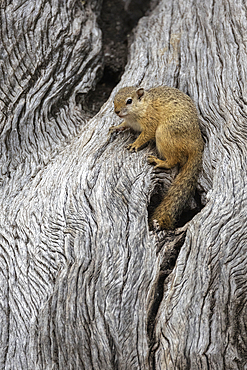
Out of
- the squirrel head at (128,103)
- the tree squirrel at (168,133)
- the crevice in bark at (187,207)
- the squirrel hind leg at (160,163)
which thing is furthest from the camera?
the squirrel head at (128,103)

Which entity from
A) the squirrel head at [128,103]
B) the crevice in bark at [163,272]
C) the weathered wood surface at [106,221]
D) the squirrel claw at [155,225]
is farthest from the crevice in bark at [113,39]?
the crevice in bark at [163,272]

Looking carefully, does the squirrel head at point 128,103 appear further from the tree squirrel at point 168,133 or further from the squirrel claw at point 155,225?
the squirrel claw at point 155,225

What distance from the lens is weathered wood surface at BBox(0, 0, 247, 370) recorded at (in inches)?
107

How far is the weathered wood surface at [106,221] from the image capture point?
273 cm

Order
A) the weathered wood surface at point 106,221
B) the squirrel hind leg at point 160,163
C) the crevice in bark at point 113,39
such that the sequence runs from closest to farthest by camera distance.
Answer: the weathered wood surface at point 106,221 → the squirrel hind leg at point 160,163 → the crevice in bark at point 113,39

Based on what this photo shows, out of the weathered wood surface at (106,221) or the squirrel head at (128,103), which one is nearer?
the weathered wood surface at (106,221)

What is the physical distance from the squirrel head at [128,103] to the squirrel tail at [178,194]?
0.82 meters

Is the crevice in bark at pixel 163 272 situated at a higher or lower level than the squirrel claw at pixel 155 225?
lower

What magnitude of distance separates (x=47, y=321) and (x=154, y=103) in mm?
2388

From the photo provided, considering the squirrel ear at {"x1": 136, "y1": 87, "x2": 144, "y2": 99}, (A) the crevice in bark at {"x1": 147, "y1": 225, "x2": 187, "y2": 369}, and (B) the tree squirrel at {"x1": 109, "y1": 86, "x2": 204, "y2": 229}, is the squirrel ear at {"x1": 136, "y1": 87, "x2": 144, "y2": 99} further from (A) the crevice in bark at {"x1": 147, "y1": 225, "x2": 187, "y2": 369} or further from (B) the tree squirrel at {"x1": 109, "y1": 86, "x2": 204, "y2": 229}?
(A) the crevice in bark at {"x1": 147, "y1": 225, "x2": 187, "y2": 369}

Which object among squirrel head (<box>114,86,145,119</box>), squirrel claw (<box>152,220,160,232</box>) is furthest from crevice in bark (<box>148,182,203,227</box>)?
squirrel head (<box>114,86,145,119</box>)

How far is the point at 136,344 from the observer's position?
2.71m

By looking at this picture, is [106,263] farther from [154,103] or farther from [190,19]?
[190,19]

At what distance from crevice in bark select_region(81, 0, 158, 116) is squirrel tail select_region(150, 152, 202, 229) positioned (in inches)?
67.1
